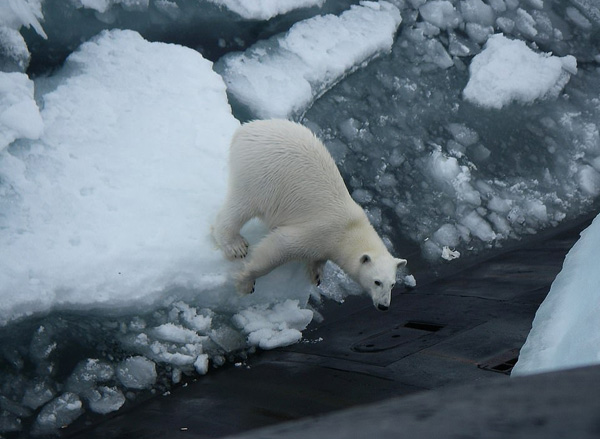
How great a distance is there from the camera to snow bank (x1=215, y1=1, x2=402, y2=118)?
14.6 feet

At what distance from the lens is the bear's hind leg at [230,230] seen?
3.45 metres

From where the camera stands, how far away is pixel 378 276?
3414 mm

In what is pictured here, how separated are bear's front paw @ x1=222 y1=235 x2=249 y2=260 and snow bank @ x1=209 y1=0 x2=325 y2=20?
1730mm

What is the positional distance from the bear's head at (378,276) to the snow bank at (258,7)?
1.92 metres

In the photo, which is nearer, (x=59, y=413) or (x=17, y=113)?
(x=59, y=413)

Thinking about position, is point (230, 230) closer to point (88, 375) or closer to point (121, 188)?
point (121, 188)

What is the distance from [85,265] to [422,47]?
3.12 m

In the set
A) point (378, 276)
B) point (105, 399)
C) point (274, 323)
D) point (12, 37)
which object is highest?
point (12, 37)

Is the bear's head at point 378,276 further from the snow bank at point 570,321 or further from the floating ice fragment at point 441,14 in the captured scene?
the floating ice fragment at point 441,14

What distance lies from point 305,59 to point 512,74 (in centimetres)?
146

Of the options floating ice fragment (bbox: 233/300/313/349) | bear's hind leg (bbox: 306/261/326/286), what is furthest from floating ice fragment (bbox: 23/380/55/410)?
bear's hind leg (bbox: 306/261/326/286)

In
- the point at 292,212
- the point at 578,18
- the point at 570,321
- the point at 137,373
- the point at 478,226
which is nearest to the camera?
the point at 570,321

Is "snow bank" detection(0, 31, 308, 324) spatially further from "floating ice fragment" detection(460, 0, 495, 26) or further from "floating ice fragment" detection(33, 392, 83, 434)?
"floating ice fragment" detection(460, 0, 495, 26)

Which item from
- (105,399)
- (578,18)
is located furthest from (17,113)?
(578,18)
